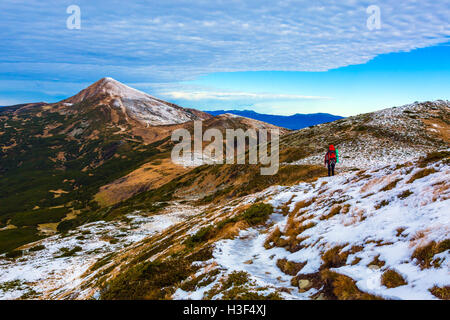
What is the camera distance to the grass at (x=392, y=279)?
23.3ft

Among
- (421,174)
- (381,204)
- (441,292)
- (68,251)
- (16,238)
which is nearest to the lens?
(441,292)

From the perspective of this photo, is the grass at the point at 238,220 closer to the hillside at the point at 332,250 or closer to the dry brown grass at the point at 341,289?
the hillside at the point at 332,250

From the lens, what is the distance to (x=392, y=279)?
7.32 metres

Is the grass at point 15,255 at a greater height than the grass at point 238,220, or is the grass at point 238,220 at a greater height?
the grass at point 238,220

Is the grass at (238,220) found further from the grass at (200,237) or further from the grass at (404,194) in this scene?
the grass at (404,194)

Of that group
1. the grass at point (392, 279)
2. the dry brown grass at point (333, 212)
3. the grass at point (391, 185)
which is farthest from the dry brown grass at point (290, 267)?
the grass at point (391, 185)

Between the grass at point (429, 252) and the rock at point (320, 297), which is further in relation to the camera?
the rock at point (320, 297)

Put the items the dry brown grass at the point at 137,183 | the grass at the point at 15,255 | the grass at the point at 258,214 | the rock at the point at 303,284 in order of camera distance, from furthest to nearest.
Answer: the dry brown grass at the point at 137,183, the grass at the point at 15,255, the grass at the point at 258,214, the rock at the point at 303,284

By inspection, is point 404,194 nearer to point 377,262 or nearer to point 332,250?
point 332,250

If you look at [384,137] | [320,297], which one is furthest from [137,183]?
[320,297]

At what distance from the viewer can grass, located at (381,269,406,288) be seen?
711 cm

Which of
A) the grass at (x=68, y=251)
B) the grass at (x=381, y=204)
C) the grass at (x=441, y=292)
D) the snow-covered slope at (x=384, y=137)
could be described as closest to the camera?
the grass at (x=441, y=292)

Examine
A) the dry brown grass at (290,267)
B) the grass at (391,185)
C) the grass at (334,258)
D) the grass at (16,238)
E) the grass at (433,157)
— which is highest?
the grass at (433,157)
